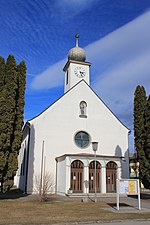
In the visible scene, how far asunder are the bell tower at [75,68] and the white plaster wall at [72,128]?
4584 millimetres

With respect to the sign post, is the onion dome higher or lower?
higher

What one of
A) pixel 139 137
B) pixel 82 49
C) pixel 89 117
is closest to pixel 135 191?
pixel 139 137

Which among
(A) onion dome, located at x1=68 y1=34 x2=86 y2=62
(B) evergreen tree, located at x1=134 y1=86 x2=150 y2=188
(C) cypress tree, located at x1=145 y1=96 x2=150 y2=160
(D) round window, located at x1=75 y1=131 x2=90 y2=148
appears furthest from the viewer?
(A) onion dome, located at x1=68 y1=34 x2=86 y2=62

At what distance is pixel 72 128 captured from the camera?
26734mm

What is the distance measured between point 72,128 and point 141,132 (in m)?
8.62

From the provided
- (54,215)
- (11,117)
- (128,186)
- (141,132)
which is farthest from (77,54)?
(54,215)

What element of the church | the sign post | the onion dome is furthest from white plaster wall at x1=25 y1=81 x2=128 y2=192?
the sign post

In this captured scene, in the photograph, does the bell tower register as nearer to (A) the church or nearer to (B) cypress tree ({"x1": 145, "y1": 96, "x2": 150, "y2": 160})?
(A) the church

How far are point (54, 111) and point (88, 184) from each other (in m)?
8.77

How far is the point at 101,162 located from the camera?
24.0 m

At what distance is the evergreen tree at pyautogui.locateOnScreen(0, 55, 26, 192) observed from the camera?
1775cm

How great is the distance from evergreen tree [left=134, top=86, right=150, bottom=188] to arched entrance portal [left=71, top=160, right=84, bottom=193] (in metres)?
5.91

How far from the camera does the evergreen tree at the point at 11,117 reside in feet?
58.2

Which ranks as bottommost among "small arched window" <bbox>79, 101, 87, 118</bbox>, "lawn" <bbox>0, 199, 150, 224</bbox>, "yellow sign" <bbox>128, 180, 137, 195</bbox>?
"lawn" <bbox>0, 199, 150, 224</bbox>
